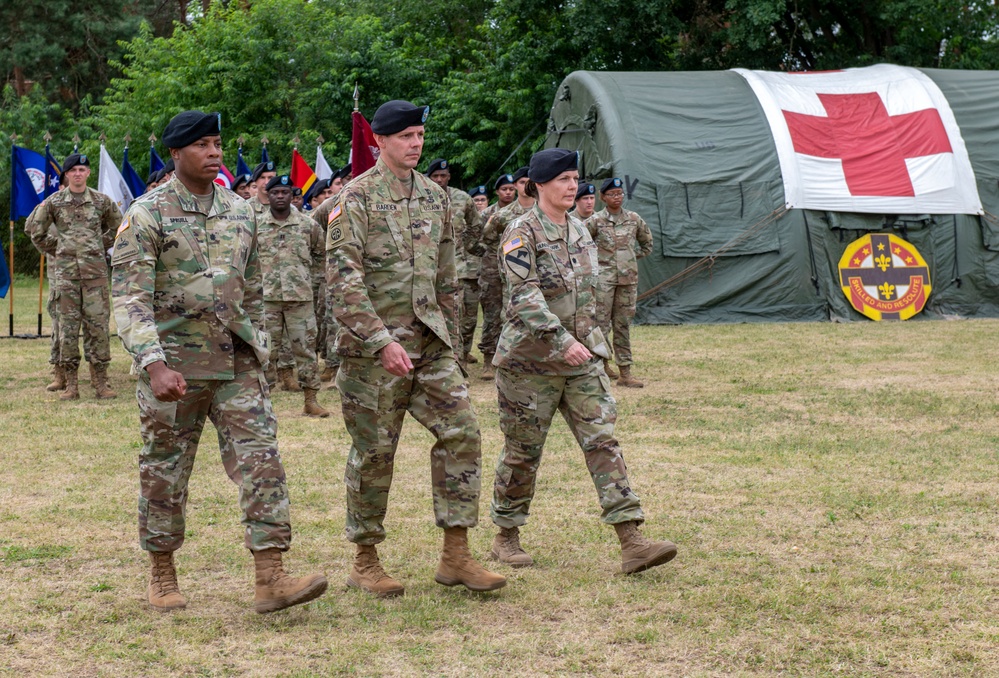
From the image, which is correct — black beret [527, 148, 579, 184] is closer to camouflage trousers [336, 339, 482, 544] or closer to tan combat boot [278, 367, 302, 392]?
camouflage trousers [336, 339, 482, 544]

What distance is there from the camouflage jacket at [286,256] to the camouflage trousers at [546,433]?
16.1 ft

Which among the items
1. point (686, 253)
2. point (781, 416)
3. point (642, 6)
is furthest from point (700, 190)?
point (781, 416)

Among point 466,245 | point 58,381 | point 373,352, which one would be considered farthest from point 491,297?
point 373,352

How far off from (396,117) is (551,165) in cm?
96

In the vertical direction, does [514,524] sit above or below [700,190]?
below

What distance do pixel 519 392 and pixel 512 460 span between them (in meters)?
0.33

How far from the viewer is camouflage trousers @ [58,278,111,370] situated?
36.6 ft

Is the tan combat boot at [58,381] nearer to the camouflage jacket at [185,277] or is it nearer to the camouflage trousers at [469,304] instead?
the camouflage trousers at [469,304]

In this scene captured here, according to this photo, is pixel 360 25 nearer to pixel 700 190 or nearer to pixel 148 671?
pixel 700 190

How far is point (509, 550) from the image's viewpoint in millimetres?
5797

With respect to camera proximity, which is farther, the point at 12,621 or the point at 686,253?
the point at 686,253

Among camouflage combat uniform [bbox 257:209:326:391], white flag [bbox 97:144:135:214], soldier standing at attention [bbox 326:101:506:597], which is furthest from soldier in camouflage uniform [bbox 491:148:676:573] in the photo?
white flag [bbox 97:144:135:214]

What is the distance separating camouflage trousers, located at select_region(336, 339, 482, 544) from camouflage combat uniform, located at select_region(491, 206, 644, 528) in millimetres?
511

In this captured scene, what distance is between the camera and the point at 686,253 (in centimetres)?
1806
